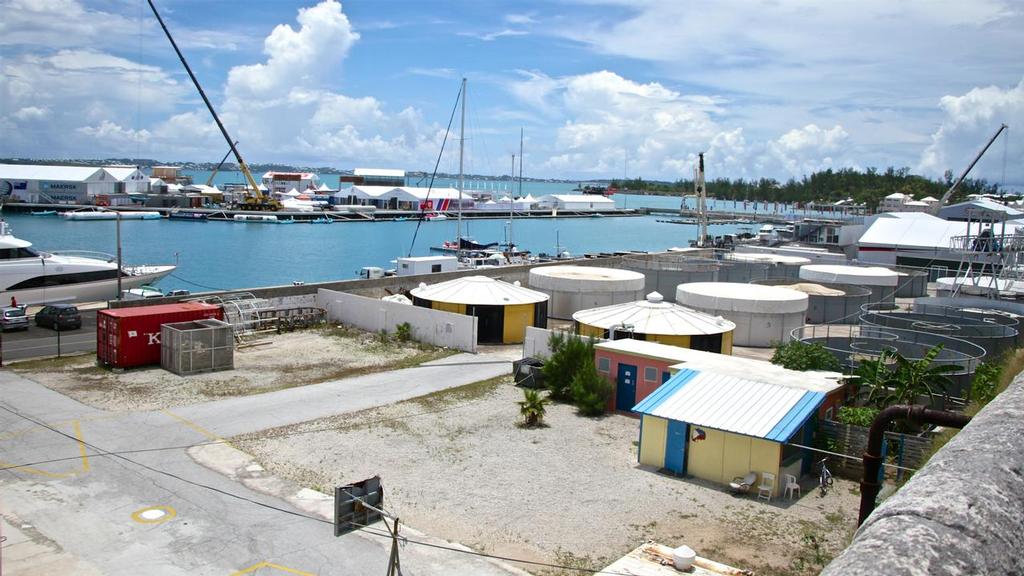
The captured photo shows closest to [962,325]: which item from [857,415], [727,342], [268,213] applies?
[727,342]

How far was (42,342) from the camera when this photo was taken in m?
30.5

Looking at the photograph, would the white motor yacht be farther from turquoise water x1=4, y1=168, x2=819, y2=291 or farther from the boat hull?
turquoise water x1=4, y1=168, x2=819, y2=291

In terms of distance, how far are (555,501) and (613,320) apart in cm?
1442

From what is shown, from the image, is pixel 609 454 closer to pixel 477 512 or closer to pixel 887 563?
pixel 477 512

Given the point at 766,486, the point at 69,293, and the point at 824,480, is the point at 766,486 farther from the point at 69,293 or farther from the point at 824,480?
the point at 69,293

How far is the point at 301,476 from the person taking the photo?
17750 millimetres

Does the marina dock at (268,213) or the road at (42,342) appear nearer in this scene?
the road at (42,342)

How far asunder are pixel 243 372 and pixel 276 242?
9433 centimetres

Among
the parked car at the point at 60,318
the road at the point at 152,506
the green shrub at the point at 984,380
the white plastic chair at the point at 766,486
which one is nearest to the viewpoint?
the road at the point at 152,506

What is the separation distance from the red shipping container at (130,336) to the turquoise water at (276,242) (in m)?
42.6

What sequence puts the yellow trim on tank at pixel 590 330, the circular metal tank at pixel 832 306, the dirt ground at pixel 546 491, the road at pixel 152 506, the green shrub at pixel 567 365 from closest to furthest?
the road at pixel 152 506 → the dirt ground at pixel 546 491 → the green shrub at pixel 567 365 → the yellow trim on tank at pixel 590 330 → the circular metal tank at pixel 832 306

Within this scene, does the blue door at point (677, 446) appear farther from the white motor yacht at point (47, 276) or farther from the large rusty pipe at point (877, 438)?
the white motor yacht at point (47, 276)

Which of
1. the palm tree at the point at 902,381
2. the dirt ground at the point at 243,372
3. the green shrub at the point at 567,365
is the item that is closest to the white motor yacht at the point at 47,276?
the dirt ground at the point at 243,372

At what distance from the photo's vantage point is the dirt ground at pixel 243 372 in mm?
24172
